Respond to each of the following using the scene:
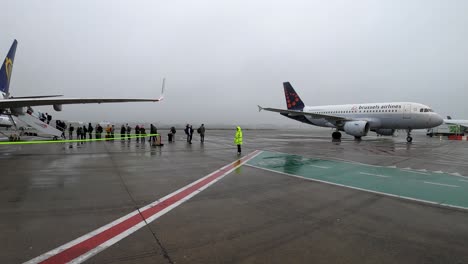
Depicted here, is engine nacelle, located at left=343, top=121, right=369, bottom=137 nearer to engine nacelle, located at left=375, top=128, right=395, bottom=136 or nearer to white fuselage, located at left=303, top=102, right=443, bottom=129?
white fuselage, located at left=303, top=102, right=443, bottom=129

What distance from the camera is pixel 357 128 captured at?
25078 mm

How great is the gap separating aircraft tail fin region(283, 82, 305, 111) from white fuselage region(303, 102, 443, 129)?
7.14 meters

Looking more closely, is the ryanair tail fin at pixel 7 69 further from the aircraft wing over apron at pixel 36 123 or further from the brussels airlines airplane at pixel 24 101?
the aircraft wing over apron at pixel 36 123

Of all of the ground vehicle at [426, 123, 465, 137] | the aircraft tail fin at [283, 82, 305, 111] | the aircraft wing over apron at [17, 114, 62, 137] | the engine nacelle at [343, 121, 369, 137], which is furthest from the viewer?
the ground vehicle at [426, 123, 465, 137]

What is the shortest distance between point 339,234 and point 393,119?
2562 cm

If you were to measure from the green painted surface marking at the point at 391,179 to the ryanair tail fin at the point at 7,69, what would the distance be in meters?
16.0

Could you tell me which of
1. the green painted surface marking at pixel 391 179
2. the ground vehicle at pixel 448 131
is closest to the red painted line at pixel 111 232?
the green painted surface marking at pixel 391 179

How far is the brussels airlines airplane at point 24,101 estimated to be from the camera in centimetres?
1055

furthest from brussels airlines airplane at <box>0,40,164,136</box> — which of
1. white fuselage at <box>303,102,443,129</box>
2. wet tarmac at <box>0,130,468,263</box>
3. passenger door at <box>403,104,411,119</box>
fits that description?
passenger door at <box>403,104,411,119</box>

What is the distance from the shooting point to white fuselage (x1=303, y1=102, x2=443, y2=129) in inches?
942

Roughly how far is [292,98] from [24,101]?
99.9 feet

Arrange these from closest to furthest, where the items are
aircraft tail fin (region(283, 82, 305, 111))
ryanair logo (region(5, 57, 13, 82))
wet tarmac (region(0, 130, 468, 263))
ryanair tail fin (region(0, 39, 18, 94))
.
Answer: wet tarmac (region(0, 130, 468, 263)) → ryanair tail fin (region(0, 39, 18, 94)) → ryanair logo (region(5, 57, 13, 82)) → aircraft tail fin (region(283, 82, 305, 111))

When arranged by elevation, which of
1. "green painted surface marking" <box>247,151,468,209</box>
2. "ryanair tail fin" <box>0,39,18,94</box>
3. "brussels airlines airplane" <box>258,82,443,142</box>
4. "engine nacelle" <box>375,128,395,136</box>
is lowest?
"green painted surface marking" <box>247,151,468,209</box>

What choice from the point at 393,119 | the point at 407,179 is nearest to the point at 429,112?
the point at 393,119
